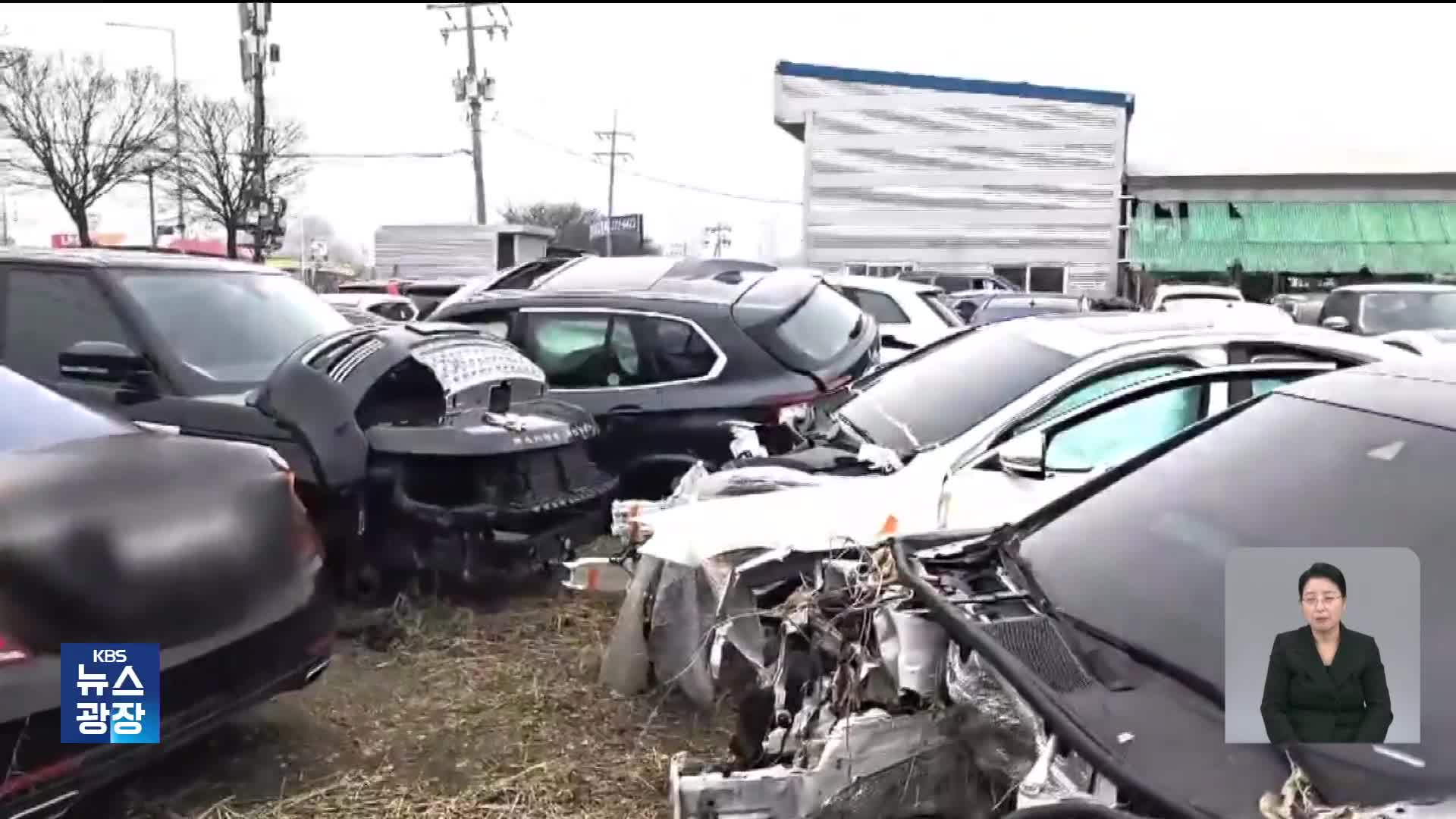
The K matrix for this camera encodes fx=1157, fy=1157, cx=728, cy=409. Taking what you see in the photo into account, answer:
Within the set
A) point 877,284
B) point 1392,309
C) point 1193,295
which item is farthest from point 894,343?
point 1193,295

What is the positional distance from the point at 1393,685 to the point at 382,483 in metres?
4.07

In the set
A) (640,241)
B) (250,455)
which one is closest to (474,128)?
(640,241)

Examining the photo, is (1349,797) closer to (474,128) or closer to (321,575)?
(321,575)

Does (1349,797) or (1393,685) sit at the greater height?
(1393,685)

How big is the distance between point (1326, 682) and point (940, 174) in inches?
1390

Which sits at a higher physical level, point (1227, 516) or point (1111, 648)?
point (1227, 516)

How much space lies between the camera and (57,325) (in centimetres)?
556

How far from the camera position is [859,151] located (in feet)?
118

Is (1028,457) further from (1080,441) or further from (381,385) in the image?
(381,385)

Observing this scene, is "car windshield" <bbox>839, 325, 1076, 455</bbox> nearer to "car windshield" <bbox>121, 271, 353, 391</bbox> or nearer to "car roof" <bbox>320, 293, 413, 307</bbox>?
"car windshield" <bbox>121, 271, 353, 391</bbox>

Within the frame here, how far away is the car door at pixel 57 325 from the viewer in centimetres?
529

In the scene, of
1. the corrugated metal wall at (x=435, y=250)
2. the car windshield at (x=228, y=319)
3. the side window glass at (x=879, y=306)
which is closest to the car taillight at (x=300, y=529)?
the car windshield at (x=228, y=319)

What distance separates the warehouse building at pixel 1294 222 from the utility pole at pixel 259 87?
23755 millimetres

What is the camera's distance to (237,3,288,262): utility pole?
24.4 m
